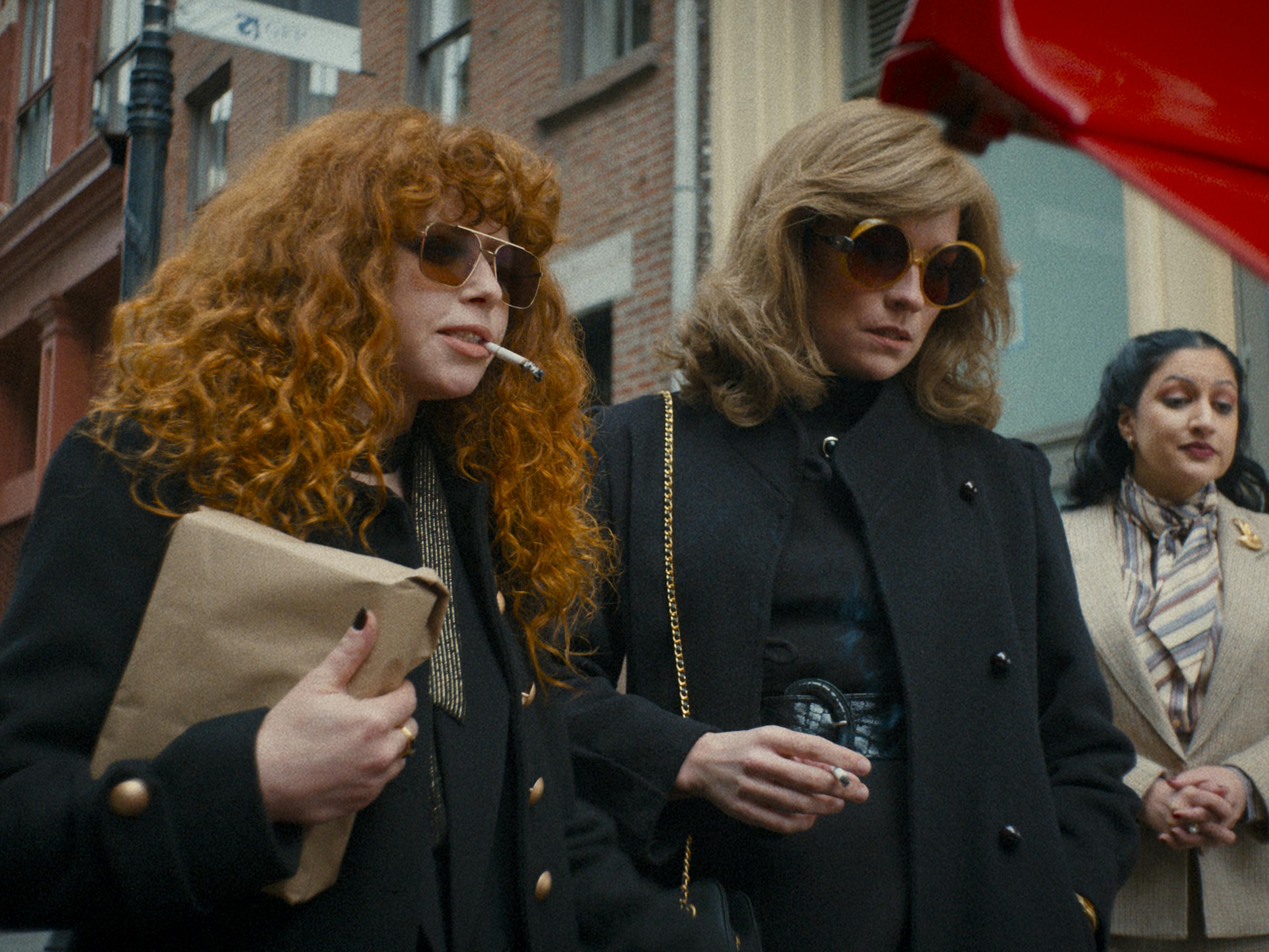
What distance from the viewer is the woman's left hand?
314cm

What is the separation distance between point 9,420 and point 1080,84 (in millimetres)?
19542

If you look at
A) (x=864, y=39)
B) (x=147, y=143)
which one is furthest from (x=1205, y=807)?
(x=864, y=39)

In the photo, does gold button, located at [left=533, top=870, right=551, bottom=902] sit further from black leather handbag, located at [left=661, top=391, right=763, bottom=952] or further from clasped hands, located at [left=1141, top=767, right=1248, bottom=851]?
clasped hands, located at [left=1141, top=767, right=1248, bottom=851]

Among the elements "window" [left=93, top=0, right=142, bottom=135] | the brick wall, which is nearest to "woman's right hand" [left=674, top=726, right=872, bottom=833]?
"window" [left=93, top=0, right=142, bottom=135]

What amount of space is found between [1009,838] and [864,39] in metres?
6.88

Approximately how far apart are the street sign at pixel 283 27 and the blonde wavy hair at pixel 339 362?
4.06 m

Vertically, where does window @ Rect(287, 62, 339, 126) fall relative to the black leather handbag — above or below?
above

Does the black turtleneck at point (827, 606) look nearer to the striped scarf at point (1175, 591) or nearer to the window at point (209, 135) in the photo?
the striped scarf at point (1175, 591)

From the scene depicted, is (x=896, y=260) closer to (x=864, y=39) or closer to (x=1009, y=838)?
(x=1009, y=838)

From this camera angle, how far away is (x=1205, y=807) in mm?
3146

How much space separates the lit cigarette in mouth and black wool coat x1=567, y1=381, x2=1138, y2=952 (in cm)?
44

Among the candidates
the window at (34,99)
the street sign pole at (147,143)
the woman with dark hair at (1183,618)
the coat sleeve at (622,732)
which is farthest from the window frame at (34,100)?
the coat sleeve at (622,732)

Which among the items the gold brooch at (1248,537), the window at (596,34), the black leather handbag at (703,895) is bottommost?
the black leather handbag at (703,895)

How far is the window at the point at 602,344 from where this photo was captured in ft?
31.2
